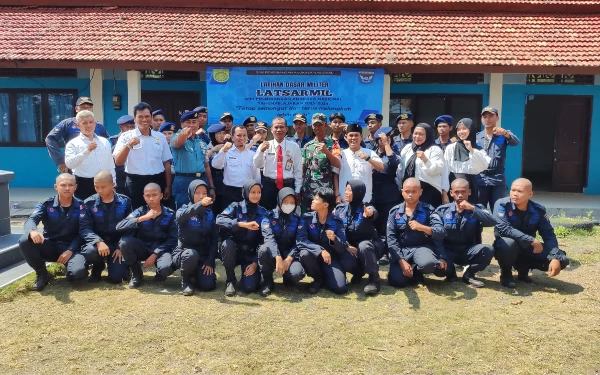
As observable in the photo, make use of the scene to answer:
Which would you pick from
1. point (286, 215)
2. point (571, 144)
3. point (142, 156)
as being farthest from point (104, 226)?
point (571, 144)

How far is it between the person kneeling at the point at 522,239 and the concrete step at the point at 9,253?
5057 mm

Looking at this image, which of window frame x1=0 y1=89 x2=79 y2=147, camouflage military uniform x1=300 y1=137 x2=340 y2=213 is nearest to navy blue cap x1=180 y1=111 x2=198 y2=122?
camouflage military uniform x1=300 y1=137 x2=340 y2=213

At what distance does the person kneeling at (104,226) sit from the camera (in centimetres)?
448

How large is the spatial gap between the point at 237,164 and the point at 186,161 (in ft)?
1.83

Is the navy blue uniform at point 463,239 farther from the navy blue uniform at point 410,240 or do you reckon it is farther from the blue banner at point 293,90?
the blue banner at point 293,90

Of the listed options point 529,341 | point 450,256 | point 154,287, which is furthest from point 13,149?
point 529,341

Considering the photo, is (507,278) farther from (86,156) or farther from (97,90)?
(97,90)

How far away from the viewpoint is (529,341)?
3.28 m

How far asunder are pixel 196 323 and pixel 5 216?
355 centimetres

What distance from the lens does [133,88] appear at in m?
9.35

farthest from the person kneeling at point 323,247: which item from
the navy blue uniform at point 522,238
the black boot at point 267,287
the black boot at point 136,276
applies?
the black boot at point 136,276

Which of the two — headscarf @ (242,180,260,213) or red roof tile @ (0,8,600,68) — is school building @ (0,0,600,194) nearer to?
red roof tile @ (0,8,600,68)

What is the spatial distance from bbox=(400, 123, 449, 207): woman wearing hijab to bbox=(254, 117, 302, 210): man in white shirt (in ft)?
3.88

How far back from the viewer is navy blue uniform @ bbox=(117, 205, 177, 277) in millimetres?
4371
